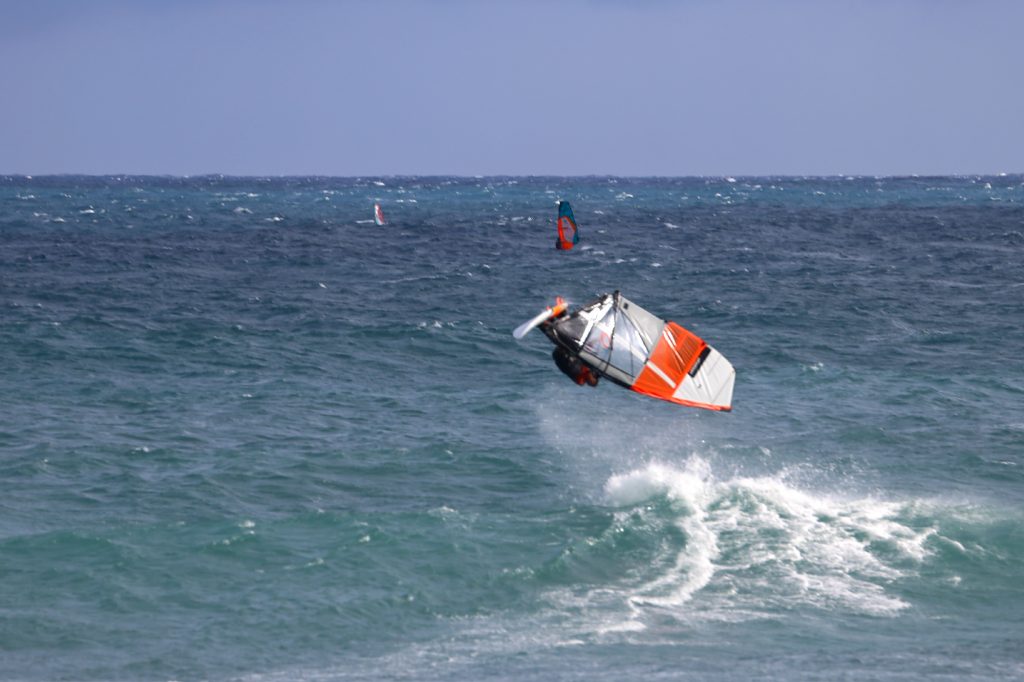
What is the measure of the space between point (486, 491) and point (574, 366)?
447 cm

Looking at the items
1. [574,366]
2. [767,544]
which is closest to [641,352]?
[574,366]

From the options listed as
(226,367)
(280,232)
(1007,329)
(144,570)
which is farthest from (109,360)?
(280,232)

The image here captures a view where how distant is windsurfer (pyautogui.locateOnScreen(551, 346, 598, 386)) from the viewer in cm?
2256

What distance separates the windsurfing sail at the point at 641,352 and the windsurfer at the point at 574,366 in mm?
137

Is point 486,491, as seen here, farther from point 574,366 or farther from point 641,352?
point 641,352

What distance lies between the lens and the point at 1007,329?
4297 centimetres

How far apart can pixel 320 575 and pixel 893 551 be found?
10.0m

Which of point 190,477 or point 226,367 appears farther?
point 226,367

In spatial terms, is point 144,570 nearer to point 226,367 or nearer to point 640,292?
point 226,367

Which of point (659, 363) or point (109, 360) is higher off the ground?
→ point (659, 363)

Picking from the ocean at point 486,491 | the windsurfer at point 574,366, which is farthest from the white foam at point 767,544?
the windsurfer at point 574,366

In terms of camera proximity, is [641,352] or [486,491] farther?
[486,491]

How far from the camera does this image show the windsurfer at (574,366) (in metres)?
22.6

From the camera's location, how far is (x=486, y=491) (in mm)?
26000
